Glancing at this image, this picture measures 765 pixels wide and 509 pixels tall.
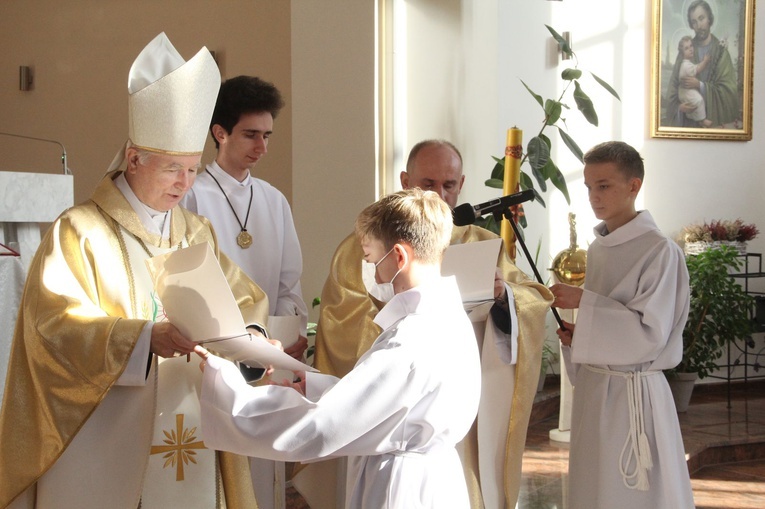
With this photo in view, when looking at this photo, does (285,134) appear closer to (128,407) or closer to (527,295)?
(527,295)

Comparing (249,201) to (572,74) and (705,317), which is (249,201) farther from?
(705,317)

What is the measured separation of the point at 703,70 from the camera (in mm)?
8281

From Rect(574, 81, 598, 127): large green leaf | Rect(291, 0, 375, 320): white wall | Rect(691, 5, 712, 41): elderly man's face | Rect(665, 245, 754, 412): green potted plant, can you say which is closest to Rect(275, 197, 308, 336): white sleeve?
Rect(291, 0, 375, 320): white wall

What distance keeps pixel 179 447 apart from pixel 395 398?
91 cm

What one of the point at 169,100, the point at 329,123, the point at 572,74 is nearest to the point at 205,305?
the point at 169,100

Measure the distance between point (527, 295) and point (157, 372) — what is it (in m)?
1.46

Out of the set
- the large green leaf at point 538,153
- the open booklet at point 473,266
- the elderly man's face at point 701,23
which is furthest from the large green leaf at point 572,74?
the open booklet at point 473,266

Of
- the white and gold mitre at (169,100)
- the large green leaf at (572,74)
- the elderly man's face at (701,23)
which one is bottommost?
the white and gold mitre at (169,100)

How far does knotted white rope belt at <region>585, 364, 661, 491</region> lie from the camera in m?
3.56

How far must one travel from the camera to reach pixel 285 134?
7527 mm

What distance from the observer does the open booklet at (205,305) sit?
88.7 inches

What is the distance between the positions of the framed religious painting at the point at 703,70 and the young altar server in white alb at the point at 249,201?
191 inches

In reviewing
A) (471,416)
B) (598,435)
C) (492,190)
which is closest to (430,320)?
(471,416)

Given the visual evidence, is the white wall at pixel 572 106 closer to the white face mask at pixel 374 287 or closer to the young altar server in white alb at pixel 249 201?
the young altar server in white alb at pixel 249 201
